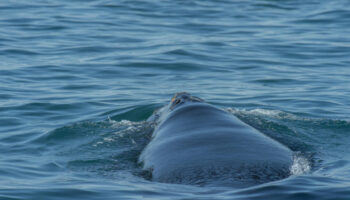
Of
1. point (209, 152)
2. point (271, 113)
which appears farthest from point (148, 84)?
point (209, 152)

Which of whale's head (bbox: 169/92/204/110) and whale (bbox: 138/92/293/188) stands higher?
whale's head (bbox: 169/92/204/110)

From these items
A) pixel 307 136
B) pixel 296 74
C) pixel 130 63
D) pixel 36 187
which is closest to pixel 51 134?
pixel 36 187

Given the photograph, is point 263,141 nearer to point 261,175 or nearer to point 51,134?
point 261,175

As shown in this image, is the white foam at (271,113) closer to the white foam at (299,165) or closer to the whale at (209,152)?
the whale at (209,152)

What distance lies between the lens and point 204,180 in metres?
8.52

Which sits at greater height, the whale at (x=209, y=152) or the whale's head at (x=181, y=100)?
the whale's head at (x=181, y=100)

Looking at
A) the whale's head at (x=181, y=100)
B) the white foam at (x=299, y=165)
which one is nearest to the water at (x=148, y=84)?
the white foam at (x=299, y=165)

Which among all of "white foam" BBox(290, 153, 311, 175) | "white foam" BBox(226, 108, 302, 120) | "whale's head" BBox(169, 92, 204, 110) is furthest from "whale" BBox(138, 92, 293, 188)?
"white foam" BBox(226, 108, 302, 120)

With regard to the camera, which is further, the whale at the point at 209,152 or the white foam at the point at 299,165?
the white foam at the point at 299,165

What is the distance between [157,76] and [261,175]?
10.9m

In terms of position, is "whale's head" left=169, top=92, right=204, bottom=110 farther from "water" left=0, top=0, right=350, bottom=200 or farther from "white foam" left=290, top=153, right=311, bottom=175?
"white foam" left=290, top=153, right=311, bottom=175

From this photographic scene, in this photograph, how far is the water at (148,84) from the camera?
990 cm

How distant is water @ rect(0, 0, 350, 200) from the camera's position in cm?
990

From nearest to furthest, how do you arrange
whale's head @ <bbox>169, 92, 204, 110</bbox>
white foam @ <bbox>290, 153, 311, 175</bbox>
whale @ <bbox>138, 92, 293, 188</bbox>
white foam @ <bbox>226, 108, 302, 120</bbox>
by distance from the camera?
whale @ <bbox>138, 92, 293, 188</bbox> < white foam @ <bbox>290, 153, 311, 175</bbox> < whale's head @ <bbox>169, 92, 204, 110</bbox> < white foam @ <bbox>226, 108, 302, 120</bbox>
